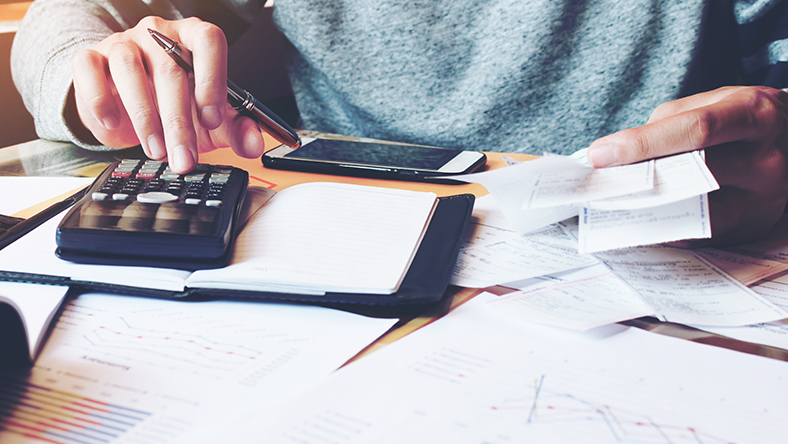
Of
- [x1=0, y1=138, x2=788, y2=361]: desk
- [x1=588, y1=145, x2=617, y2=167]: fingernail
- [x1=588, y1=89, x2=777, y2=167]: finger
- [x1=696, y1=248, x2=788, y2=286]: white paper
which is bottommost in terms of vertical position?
[x1=0, y1=138, x2=788, y2=361]: desk

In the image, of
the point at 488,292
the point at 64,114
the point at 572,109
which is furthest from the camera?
the point at 572,109

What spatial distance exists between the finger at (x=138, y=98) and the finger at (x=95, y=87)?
0.6 inches

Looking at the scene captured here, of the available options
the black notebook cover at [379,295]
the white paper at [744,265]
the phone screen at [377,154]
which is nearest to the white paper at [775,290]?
the white paper at [744,265]

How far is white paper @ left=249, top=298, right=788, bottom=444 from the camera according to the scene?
0.23m

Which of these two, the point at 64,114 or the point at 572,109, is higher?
the point at 572,109

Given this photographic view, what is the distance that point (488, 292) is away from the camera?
36 cm

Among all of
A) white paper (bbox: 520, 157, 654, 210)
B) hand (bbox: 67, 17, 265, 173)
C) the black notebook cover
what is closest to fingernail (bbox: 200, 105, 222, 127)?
hand (bbox: 67, 17, 265, 173)

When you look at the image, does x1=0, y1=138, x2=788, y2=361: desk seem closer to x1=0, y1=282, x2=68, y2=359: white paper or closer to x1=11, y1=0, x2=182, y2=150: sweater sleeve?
x1=11, y1=0, x2=182, y2=150: sweater sleeve

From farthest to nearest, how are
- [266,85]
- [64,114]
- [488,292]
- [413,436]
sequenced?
[266,85], [64,114], [488,292], [413,436]

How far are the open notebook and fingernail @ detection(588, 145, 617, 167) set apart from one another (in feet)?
0.41

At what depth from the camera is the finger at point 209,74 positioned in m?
0.50

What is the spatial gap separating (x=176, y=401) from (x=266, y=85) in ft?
3.42

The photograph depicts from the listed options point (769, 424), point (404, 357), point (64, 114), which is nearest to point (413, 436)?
point (404, 357)

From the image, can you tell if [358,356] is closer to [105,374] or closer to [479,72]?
[105,374]
